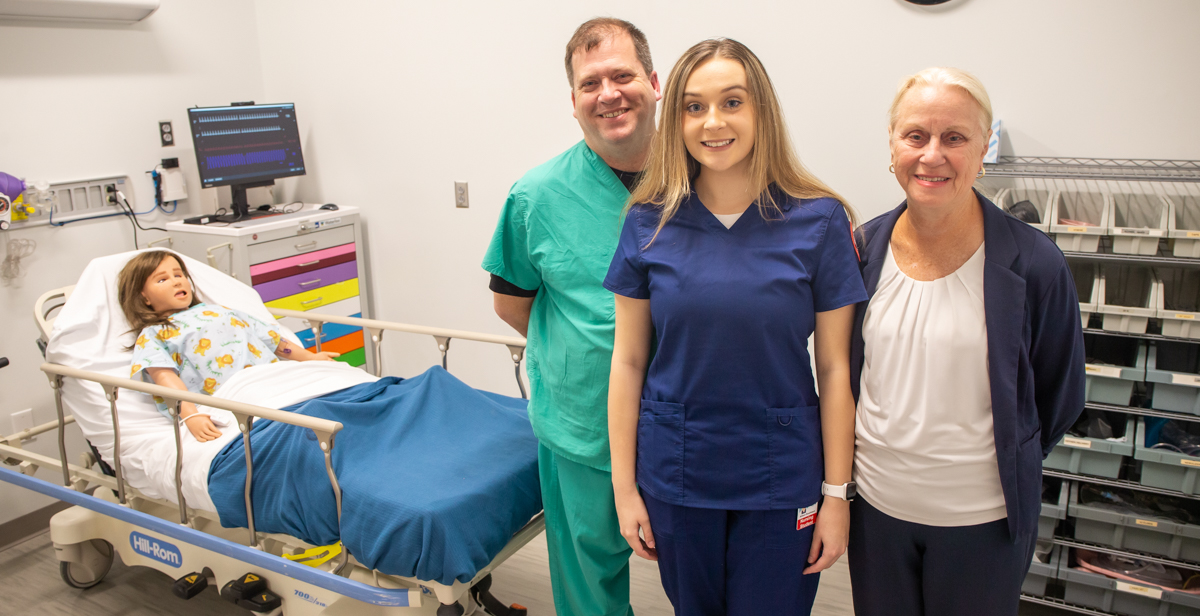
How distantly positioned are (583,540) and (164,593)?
1.67 metres

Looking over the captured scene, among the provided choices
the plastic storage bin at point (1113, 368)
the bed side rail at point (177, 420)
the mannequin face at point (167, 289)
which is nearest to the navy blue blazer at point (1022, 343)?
the plastic storage bin at point (1113, 368)

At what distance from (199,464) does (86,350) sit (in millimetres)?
628

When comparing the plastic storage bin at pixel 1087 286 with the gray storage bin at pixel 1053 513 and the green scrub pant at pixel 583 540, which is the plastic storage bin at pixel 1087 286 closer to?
the gray storage bin at pixel 1053 513

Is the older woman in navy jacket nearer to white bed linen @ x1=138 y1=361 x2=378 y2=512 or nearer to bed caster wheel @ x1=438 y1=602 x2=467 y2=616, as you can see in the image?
bed caster wheel @ x1=438 y1=602 x2=467 y2=616

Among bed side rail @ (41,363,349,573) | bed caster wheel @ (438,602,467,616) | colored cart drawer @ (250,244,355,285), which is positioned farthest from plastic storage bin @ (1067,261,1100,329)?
colored cart drawer @ (250,244,355,285)

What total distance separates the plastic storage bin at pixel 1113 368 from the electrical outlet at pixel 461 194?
7.80 feet

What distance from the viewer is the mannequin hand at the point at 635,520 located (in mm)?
1418

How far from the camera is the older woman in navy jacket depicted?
127cm

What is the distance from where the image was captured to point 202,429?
2.18 m

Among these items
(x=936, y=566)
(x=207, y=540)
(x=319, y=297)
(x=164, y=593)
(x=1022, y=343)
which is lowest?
(x=164, y=593)

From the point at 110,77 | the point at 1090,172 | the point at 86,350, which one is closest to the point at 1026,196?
the point at 1090,172

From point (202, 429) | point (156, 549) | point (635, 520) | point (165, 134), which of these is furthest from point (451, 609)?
point (165, 134)

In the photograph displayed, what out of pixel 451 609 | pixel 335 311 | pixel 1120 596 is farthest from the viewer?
pixel 335 311

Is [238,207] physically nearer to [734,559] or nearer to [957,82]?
[734,559]
